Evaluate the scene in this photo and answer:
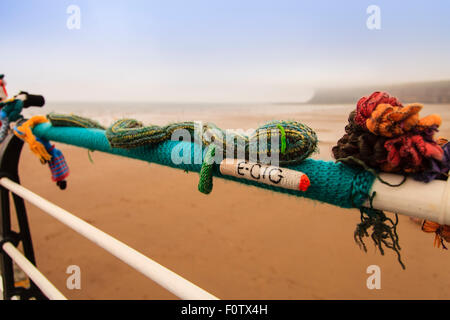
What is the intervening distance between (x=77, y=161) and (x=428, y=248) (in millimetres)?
4735

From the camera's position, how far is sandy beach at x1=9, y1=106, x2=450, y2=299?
5.11 ft

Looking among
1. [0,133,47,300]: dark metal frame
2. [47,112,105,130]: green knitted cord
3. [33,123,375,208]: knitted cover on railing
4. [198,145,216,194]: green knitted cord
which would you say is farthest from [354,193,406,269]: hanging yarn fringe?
[0,133,47,300]: dark metal frame

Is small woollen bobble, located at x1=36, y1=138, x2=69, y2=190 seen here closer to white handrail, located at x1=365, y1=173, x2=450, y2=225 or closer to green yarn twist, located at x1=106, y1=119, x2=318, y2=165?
green yarn twist, located at x1=106, y1=119, x2=318, y2=165

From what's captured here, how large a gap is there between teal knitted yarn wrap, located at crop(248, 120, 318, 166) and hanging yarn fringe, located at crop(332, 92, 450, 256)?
53mm

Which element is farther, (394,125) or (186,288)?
(186,288)

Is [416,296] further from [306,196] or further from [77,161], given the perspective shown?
[77,161]

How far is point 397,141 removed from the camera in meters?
0.31

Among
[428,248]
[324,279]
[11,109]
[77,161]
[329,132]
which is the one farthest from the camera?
[77,161]

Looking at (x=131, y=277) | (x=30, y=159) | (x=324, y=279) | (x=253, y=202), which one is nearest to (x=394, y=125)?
(x=324, y=279)

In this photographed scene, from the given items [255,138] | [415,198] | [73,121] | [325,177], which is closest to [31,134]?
[73,121]

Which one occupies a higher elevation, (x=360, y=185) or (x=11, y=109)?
(x=11, y=109)

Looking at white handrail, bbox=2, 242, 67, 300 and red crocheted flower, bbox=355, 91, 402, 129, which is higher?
red crocheted flower, bbox=355, 91, 402, 129

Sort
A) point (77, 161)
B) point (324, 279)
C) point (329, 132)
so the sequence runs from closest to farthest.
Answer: point (329, 132) < point (324, 279) < point (77, 161)

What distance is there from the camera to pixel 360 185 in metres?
0.33
